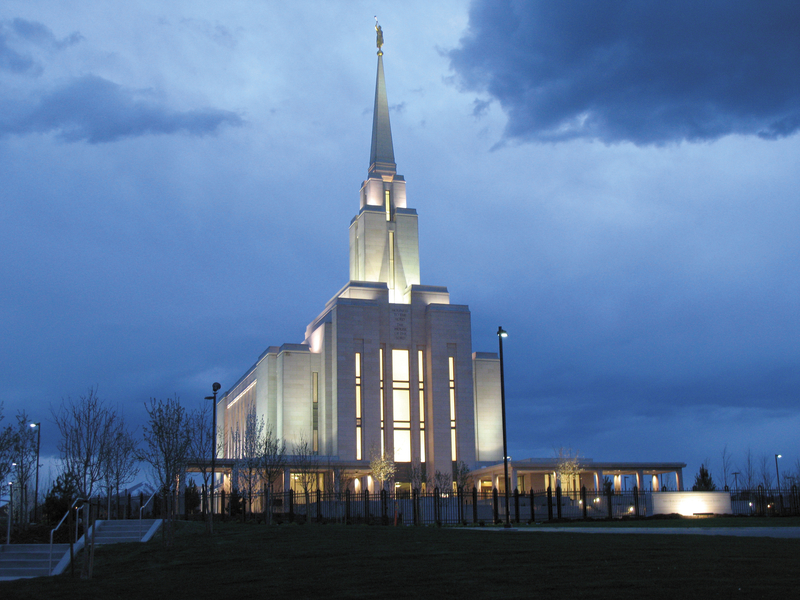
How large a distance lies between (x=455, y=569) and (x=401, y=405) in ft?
217

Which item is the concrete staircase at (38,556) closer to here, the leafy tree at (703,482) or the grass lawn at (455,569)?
the grass lawn at (455,569)

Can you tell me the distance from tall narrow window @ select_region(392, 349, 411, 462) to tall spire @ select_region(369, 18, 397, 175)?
2233 centimetres

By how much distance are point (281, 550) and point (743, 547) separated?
33.2 feet

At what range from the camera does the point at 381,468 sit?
69.3 metres

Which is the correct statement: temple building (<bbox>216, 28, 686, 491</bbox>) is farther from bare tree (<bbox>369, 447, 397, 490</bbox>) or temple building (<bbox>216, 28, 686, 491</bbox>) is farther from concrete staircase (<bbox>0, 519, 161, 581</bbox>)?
concrete staircase (<bbox>0, 519, 161, 581</bbox>)

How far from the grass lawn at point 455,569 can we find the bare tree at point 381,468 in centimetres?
4880

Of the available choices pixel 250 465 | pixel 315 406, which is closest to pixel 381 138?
pixel 315 406

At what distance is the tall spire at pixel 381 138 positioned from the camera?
8975cm

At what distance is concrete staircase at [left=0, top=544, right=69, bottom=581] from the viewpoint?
70.6ft

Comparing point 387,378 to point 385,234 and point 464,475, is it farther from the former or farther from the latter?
point 385,234

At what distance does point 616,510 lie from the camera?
154 feet

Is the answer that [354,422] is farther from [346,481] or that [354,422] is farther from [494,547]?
[494,547]

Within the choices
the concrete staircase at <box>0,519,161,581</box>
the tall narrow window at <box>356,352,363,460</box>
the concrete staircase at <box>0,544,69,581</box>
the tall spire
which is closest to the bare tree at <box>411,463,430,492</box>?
the tall narrow window at <box>356,352,363,460</box>

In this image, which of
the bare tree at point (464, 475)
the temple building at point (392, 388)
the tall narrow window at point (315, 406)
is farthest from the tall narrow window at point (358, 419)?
the bare tree at point (464, 475)
